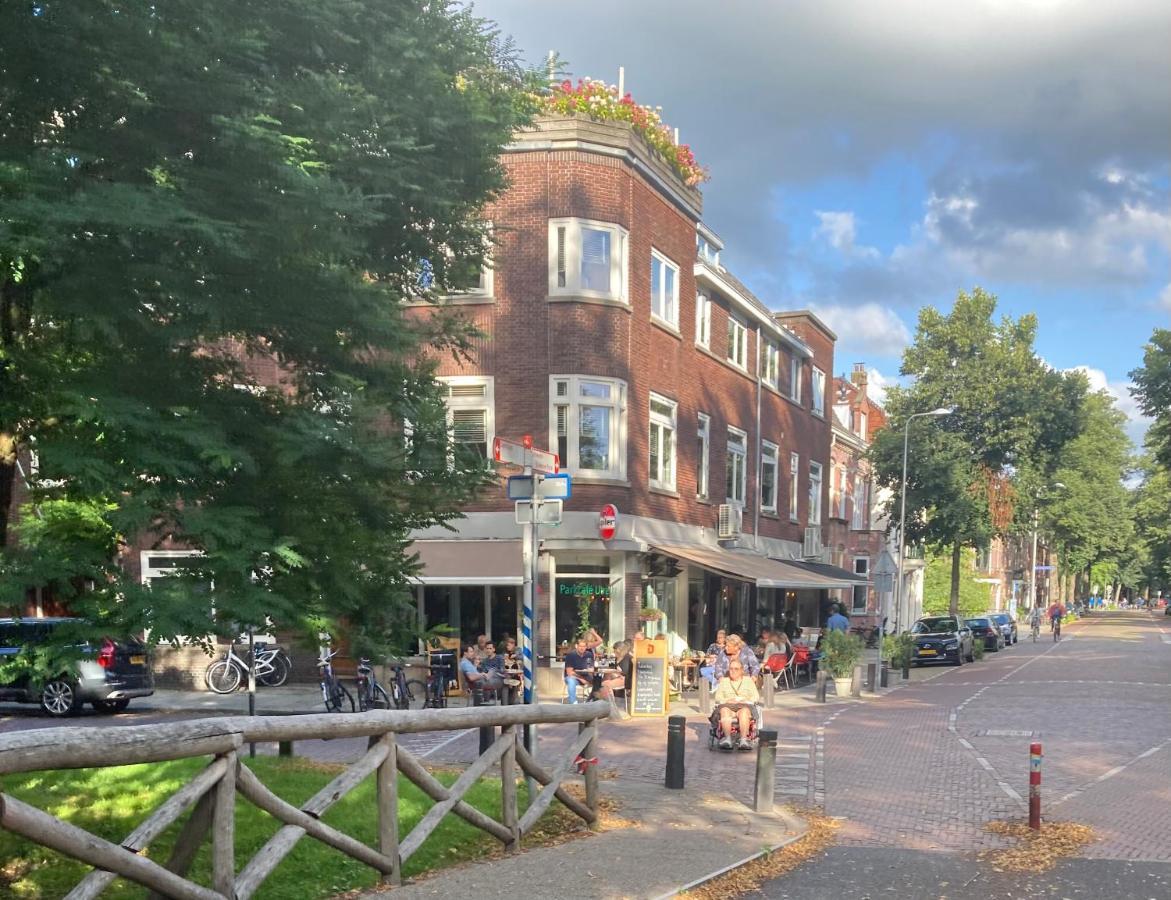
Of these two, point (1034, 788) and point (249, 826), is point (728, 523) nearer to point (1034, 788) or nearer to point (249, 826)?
point (1034, 788)

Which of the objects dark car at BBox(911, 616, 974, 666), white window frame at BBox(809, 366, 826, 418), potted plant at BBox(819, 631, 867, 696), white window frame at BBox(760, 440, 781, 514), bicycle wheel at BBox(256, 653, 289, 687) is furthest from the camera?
white window frame at BBox(809, 366, 826, 418)

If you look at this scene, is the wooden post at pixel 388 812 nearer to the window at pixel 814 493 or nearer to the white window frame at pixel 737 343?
the white window frame at pixel 737 343

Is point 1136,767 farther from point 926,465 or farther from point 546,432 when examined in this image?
point 926,465

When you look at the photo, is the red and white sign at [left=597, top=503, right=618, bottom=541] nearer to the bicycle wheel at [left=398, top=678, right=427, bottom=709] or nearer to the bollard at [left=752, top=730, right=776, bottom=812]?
the bicycle wheel at [left=398, top=678, right=427, bottom=709]

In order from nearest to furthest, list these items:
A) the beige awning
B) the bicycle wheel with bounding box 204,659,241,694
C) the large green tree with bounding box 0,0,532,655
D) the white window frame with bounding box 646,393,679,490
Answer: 1. the large green tree with bounding box 0,0,532,655
2. the beige awning
3. the bicycle wheel with bounding box 204,659,241,694
4. the white window frame with bounding box 646,393,679,490

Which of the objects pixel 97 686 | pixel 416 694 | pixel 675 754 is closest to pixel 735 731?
pixel 675 754

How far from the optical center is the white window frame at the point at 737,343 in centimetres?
3203

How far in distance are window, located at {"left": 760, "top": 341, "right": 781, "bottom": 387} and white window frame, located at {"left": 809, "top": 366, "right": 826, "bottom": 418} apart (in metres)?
4.24

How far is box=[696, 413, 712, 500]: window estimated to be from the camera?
29.4 meters

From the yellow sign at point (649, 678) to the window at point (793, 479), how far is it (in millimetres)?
17670

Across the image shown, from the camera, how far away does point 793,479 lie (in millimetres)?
37781

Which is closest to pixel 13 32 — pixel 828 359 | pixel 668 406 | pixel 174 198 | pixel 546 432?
pixel 174 198

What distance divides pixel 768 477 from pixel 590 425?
12.4 meters

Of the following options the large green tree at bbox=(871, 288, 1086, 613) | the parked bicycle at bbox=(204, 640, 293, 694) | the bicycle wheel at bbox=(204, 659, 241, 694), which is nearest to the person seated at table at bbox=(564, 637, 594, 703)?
the parked bicycle at bbox=(204, 640, 293, 694)
